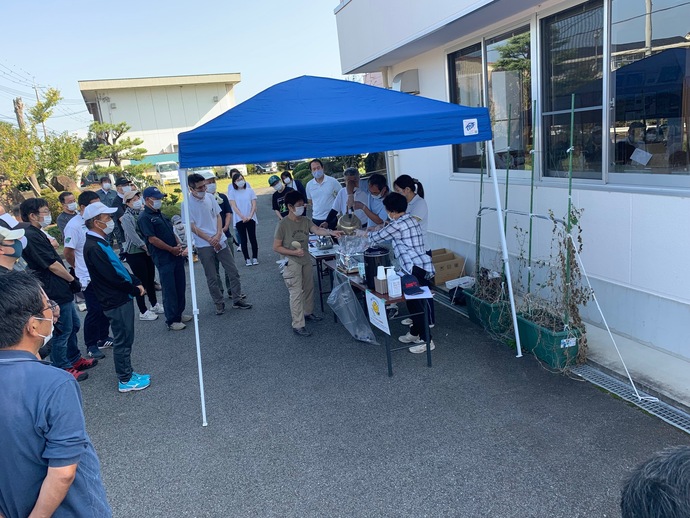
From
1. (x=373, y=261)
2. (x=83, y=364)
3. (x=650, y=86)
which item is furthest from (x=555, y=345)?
(x=83, y=364)

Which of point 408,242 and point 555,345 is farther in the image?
point 408,242

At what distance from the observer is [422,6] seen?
6164 mm

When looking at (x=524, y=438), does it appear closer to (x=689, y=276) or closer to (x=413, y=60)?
(x=689, y=276)

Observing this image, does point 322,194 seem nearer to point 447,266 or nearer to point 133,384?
point 447,266

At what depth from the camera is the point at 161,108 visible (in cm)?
4400

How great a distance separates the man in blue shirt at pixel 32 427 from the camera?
1.50m

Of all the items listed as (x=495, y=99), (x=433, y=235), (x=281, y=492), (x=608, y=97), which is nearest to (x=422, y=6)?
(x=495, y=99)

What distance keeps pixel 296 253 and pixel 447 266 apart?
243cm

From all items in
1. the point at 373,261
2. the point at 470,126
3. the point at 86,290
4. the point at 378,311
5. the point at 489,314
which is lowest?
the point at 489,314

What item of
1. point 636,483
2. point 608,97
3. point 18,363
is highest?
point 608,97

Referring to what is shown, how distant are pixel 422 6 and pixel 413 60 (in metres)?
1.91

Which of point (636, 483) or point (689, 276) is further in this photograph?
point (689, 276)

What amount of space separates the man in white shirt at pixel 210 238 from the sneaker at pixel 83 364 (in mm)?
1731

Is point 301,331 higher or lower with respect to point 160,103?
lower
